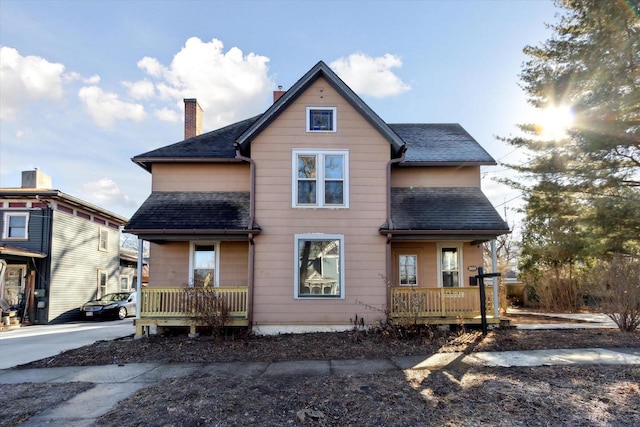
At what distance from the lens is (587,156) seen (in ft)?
46.5

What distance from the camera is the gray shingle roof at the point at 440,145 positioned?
12.2 meters

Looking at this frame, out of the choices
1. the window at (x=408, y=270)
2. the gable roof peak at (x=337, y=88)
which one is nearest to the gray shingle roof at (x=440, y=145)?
the gable roof peak at (x=337, y=88)

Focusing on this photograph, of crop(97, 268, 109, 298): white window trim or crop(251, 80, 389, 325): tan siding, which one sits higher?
crop(251, 80, 389, 325): tan siding

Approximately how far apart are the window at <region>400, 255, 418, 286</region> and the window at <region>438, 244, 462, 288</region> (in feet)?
2.53

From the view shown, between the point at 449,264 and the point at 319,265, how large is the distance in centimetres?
447

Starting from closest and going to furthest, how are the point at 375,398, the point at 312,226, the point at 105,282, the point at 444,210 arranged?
the point at 375,398 → the point at 312,226 → the point at 444,210 → the point at 105,282

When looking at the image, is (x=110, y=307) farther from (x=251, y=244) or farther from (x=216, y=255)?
(x=251, y=244)

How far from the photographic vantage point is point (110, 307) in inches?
738

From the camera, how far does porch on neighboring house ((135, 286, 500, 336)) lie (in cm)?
1008

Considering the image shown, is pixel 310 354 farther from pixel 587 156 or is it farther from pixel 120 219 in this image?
pixel 120 219

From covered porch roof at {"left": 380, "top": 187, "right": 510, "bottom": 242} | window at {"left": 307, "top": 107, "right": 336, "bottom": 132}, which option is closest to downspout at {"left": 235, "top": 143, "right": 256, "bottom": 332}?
window at {"left": 307, "top": 107, "right": 336, "bottom": 132}

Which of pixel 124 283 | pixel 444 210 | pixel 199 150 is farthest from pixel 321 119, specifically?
pixel 124 283

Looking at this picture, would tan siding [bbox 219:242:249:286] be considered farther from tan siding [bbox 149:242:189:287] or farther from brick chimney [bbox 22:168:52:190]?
brick chimney [bbox 22:168:52:190]

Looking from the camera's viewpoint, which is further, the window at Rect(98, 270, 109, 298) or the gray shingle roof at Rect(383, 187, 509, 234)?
the window at Rect(98, 270, 109, 298)
